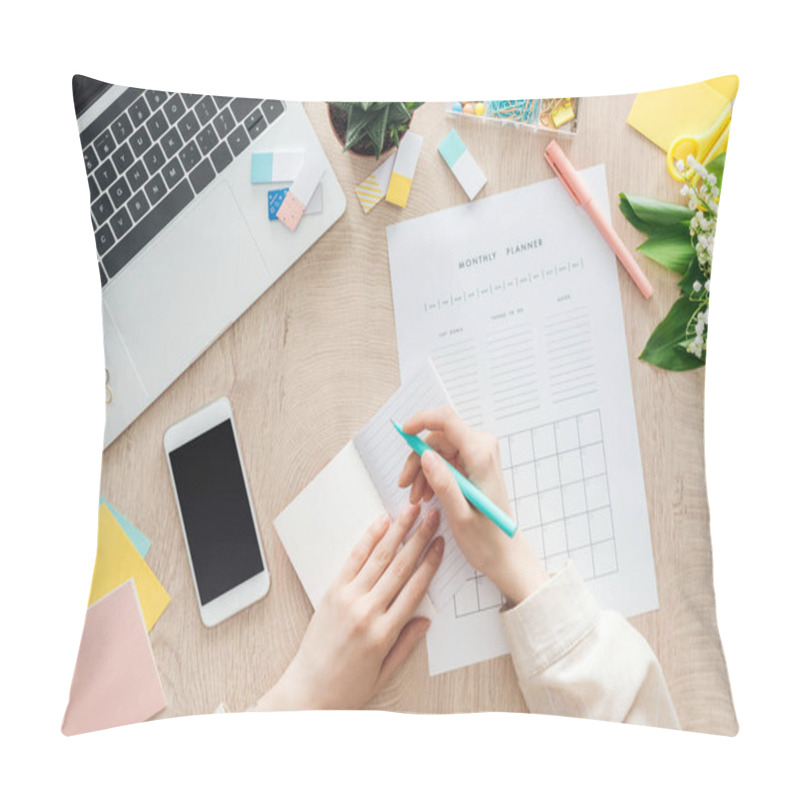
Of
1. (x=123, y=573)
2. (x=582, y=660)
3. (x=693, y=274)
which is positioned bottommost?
(x=582, y=660)

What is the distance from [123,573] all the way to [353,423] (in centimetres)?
33

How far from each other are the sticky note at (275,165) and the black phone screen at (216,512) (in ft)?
0.99

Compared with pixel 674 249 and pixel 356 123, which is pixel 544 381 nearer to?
pixel 674 249

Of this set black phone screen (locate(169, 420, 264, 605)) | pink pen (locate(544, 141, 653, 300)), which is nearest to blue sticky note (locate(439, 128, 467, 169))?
pink pen (locate(544, 141, 653, 300))

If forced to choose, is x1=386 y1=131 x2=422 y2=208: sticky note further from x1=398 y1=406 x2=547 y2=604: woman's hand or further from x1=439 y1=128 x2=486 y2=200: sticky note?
x1=398 y1=406 x2=547 y2=604: woman's hand

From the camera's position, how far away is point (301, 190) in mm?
994

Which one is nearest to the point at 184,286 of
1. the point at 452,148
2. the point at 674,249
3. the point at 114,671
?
the point at 452,148

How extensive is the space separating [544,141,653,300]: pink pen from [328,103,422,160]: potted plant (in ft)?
0.58

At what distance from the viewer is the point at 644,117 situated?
37.5 inches

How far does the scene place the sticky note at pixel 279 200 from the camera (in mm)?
994

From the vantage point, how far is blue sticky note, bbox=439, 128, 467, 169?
982 millimetres

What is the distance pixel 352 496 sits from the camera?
973mm

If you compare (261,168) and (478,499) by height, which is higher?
(261,168)

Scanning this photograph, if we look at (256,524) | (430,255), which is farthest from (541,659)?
(430,255)
